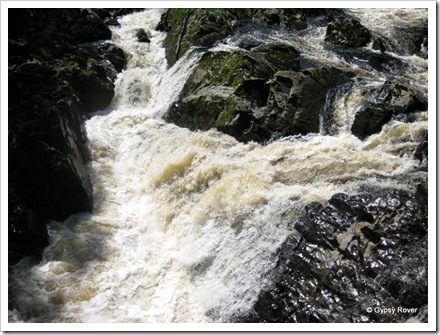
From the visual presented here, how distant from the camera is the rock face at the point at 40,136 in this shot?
7.41 meters

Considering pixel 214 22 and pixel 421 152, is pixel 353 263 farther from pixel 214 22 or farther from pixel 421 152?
pixel 214 22

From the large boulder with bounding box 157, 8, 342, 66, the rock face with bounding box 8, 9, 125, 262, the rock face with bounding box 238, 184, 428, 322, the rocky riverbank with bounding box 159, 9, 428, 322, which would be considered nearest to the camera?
the rock face with bounding box 238, 184, 428, 322

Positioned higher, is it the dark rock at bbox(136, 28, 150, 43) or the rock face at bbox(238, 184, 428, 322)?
the dark rock at bbox(136, 28, 150, 43)

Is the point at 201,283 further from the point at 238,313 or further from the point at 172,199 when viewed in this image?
the point at 172,199

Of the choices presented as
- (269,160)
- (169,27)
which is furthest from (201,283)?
(169,27)

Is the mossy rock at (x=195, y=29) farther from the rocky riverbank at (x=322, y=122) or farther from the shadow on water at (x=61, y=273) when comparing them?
the shadow on water at (x=61, y=273)

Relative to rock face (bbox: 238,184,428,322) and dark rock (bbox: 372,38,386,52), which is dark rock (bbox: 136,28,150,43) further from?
rock face (bbox: 238,184,428,322)

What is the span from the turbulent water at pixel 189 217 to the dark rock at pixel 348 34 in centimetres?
282

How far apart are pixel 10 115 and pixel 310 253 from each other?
5889 millimetres

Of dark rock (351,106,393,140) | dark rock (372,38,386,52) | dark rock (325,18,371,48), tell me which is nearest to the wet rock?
dark rock (351,106,393,140)

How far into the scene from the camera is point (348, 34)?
13.5 m

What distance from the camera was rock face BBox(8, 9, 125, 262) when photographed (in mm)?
7406

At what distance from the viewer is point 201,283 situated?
262 inches

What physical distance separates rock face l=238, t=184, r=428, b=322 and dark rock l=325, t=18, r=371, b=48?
8.12 metres
